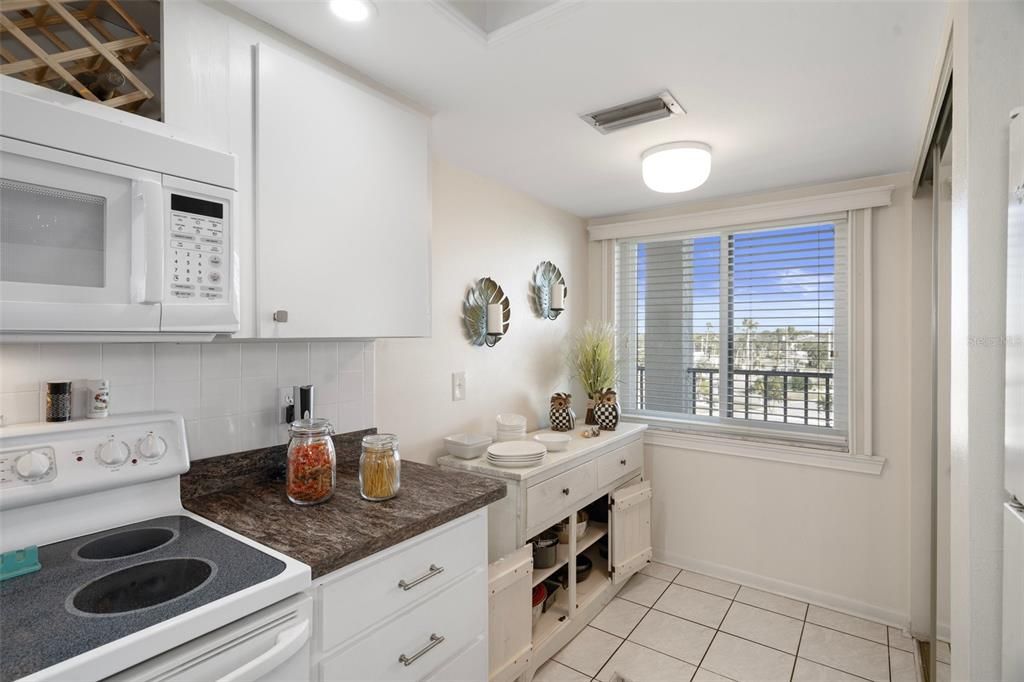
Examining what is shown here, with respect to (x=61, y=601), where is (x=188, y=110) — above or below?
above

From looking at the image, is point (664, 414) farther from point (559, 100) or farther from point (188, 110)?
point (188, 110)

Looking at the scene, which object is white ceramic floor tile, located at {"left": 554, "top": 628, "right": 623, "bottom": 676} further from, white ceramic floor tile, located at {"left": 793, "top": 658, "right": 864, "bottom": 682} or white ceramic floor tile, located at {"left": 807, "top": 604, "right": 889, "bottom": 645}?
white ceramic floor tile, located at {"left": 807, "top": 604, "right": 889, "bottom": 645}

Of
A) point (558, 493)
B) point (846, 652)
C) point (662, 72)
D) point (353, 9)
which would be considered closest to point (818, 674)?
point (846, 652)

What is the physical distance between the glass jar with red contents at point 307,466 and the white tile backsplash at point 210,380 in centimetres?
28

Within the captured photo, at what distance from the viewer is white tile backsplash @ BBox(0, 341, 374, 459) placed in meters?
1.21

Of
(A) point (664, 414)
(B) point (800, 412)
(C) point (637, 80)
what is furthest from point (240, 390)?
(B) point (800, 412)

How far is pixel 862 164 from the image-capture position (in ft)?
8.11

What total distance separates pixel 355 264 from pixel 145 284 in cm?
58

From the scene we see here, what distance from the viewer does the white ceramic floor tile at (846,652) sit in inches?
87.8

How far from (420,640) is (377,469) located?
1.55 ft

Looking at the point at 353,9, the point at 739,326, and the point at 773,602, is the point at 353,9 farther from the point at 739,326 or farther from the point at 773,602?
the point at 773,602

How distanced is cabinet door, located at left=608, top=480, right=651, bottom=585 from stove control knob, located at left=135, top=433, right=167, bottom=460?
6.79 feet

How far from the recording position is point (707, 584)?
298 cm

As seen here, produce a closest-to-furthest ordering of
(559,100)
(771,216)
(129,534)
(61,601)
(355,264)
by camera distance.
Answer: (61,601) → (129,534) → (355,264) → (559,100) → (771,216)
